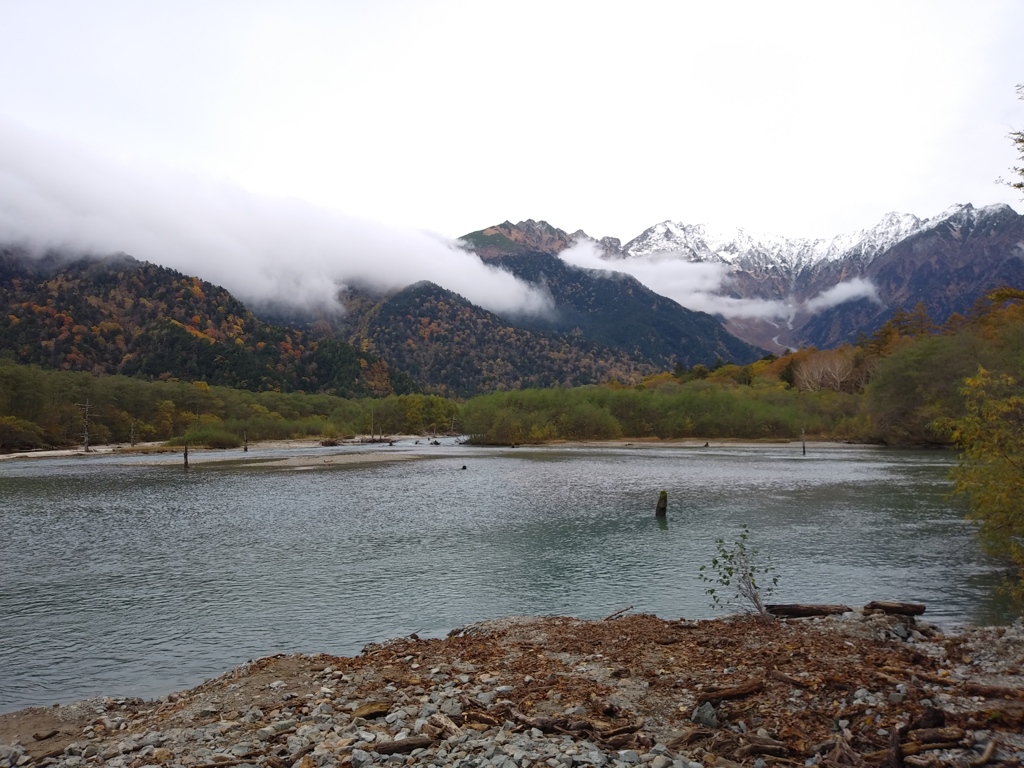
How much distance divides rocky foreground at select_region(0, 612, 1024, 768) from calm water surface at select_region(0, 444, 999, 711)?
351 cm

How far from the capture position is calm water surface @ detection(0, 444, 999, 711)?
17641 millimetres


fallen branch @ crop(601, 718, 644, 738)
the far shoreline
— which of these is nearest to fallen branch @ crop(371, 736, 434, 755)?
fallen branch @ crop(601, 718, 644, 738)

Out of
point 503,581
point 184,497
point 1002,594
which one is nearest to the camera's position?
point 1002,594

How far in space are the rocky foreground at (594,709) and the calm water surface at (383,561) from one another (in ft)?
11.5

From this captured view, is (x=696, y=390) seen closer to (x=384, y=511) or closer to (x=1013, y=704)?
(x=384, y=511)

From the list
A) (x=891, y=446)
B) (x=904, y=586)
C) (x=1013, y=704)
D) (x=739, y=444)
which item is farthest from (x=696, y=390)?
(x=1013, y=704)

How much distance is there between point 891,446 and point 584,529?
3365 inches

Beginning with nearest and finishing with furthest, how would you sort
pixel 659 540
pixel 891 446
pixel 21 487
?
pixel 659 540 < pixel 21 487 < pixel 891 446

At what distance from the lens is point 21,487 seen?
198 feet

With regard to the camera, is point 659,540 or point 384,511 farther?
point 384,511

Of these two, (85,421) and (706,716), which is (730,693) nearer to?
(706,716)

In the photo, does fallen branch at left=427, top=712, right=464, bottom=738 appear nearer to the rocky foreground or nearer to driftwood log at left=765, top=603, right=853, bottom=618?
the rocky foreground

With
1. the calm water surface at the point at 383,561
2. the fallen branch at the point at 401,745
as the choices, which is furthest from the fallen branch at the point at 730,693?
the calm water surface at the point at 383,561

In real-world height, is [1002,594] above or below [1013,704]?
below
